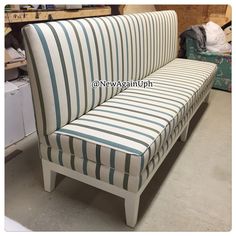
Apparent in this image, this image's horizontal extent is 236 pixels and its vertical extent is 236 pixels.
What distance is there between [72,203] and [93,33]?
3.18ft

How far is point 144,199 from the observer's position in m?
1.42

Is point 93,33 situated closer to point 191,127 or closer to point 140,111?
point 140,111

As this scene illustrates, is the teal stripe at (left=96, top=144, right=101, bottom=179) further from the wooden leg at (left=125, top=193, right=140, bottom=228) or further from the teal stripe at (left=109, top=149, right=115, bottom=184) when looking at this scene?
the wooden leg at (left=125, top=193, right=140, bottom=228)

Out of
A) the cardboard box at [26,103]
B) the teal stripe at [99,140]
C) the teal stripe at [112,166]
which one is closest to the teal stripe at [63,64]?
the teal stripe at [99,140]

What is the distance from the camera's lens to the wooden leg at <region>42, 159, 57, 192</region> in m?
1.39

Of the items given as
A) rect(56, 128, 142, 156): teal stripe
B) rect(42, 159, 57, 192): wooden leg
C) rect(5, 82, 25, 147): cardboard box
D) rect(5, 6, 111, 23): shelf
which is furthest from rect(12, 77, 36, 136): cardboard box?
rect(56, 128, 142, 156): teal stripe

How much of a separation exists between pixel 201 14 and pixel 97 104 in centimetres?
309

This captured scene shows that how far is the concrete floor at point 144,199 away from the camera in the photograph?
1268 millimetres

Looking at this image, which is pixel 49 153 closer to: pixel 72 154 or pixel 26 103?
pixel 72 154

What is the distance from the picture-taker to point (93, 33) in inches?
56.2

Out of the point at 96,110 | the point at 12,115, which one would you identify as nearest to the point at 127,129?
the point at 96,110

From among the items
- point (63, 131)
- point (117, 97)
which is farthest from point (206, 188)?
point (63, 131)

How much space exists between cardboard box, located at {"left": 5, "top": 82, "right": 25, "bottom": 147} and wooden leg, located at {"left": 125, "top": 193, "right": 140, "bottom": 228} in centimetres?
110

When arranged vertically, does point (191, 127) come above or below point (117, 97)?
below
